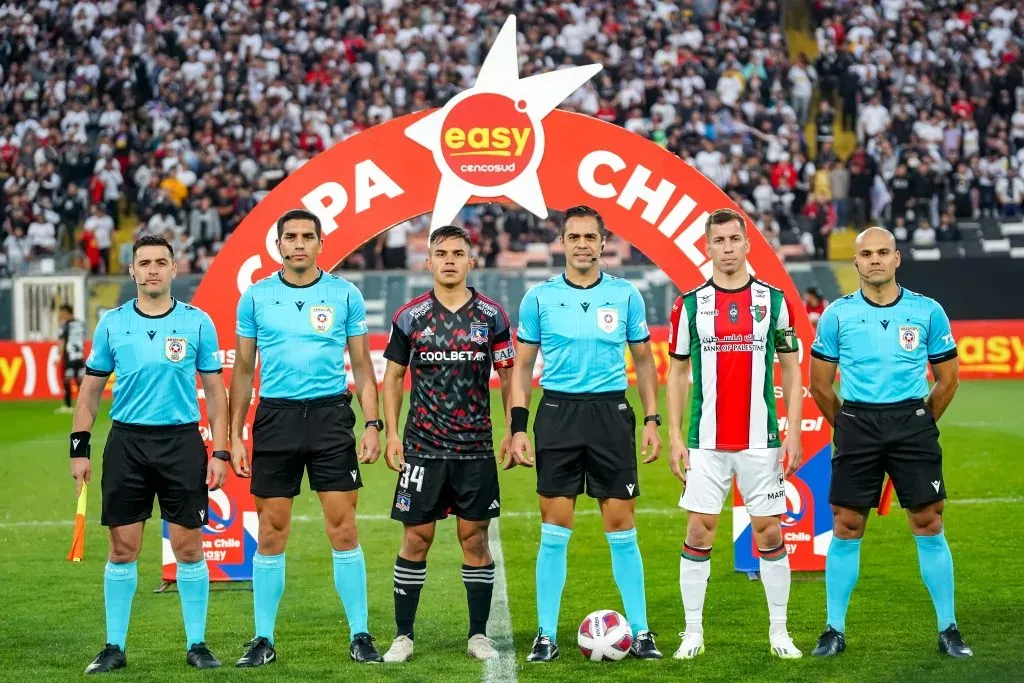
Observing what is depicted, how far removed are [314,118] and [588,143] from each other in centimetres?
1879

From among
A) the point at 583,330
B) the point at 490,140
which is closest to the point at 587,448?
the point at 583,330

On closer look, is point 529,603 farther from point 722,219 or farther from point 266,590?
point 722,219

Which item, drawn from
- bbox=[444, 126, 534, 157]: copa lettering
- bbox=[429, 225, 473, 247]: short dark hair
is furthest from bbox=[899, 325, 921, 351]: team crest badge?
bbox=[444, 126, 534, 157]: copa lettering

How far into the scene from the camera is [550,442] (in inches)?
280

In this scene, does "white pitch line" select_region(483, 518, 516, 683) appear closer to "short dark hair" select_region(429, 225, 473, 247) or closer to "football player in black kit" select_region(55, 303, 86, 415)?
"short dark hair" select_region(429, 225, 473, 247)

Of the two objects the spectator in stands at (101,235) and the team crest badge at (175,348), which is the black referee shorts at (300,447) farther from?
the spectator in stands at (101,235)

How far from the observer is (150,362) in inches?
272

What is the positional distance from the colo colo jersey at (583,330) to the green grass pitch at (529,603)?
4.68 feet

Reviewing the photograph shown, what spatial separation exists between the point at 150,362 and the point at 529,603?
295cm

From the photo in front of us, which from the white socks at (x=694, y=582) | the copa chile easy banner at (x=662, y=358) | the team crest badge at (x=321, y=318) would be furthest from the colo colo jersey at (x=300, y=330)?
the copa chile easy banner at (x=662, y=358)

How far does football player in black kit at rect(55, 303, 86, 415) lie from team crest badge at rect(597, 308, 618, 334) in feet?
46.3

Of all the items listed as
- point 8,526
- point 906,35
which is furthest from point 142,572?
point 906,35

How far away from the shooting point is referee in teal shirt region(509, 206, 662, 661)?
7.11 m

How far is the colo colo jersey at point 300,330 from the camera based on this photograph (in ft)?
23.4
